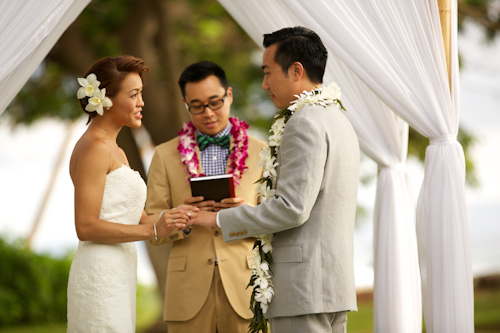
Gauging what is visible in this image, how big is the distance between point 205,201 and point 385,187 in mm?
1316

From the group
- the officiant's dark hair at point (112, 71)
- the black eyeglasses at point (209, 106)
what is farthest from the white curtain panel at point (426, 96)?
the officiant's dark hair at point (112, 71)

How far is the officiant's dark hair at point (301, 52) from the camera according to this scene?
9.01ft

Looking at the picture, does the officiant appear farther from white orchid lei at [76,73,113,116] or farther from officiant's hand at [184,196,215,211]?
white orchid lei at [76,73,113,116]

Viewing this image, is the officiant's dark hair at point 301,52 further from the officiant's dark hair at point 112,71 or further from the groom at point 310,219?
the officiant's dark hair at point 112,71

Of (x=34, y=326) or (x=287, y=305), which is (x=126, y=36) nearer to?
(x=34, y=326)

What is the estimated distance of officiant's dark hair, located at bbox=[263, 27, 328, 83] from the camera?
9.01ft

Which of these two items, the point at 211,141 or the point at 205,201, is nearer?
the point at 205,201

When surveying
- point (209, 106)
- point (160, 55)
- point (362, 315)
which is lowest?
point (362, 315)

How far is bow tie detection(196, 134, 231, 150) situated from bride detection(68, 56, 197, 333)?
58cm

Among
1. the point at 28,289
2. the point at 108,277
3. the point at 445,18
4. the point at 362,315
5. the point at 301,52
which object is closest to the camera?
the point at 301,52

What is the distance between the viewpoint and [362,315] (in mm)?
10008

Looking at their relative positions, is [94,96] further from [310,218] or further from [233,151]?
[310,218]

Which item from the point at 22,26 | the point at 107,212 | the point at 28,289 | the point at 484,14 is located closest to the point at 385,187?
the point at 107,212

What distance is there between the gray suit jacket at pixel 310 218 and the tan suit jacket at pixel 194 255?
25.2 inches
